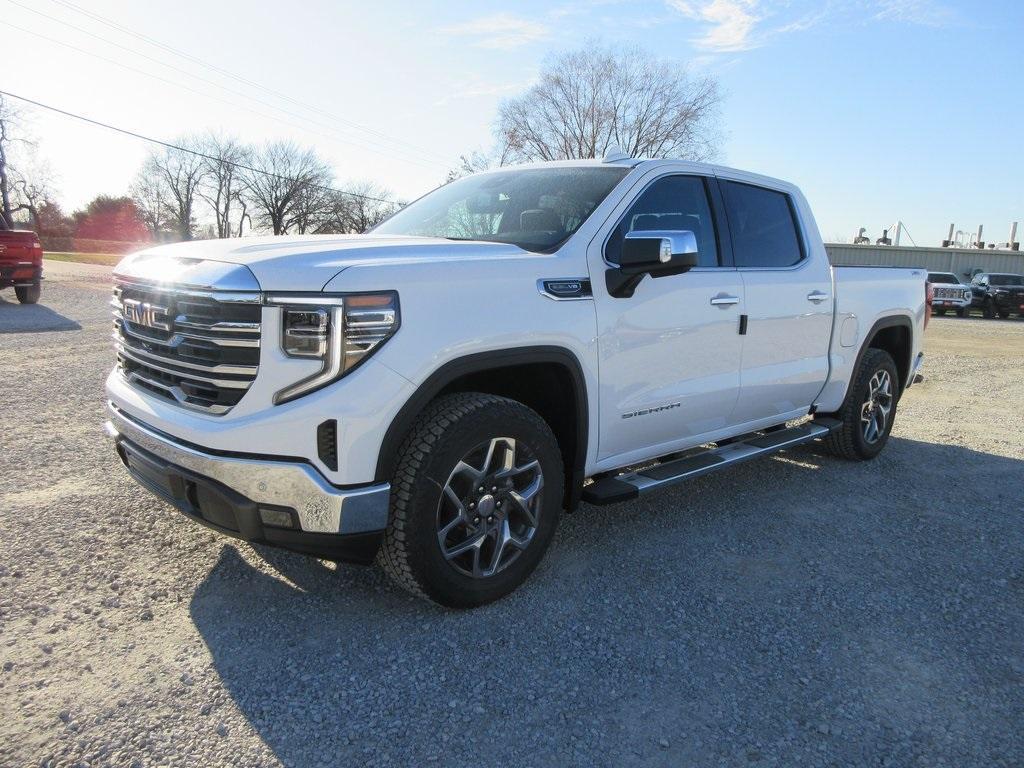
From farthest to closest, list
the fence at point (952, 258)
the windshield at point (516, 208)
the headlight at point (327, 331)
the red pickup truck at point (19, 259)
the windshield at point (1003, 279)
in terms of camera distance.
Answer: the fence at point (952, 258)
the windshield at point (1003, 279)
the red pickup truck at point (19, 259)
the windshield at point (516, 208)
the headlight at point (327, 331)

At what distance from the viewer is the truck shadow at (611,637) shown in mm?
2367

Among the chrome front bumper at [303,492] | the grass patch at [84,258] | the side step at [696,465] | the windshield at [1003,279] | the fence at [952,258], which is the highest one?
the fence at [952,258]

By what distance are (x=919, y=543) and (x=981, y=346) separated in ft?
43.4

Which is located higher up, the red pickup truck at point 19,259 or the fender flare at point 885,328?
the red pickup truck at point 19,259

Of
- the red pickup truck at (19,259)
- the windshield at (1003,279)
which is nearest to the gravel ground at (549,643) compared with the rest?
the red pickup truck at (19,259)

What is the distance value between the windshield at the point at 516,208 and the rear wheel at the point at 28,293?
1375 cm

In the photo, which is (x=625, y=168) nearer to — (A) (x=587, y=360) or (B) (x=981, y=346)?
(A) (x=587, y=360)

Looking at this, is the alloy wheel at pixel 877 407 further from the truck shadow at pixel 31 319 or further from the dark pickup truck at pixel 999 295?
the dark pickup truck at pixel 999 295

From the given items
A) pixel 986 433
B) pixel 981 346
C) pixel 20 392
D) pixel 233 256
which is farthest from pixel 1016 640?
pixel 981 346

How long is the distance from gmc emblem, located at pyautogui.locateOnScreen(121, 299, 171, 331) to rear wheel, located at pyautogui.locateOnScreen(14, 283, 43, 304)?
561 inches

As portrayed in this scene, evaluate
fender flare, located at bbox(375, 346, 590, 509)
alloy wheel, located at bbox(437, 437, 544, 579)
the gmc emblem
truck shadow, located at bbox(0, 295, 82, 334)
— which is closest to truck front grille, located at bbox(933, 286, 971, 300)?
truck shadow, located at bbox(0, 295, 82, 334)

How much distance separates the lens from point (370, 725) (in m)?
2.32

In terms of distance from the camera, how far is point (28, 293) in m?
14.9

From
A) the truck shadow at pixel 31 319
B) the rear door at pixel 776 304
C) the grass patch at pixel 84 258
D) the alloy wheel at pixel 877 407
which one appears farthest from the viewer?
the grass patch at pixel 84 258
